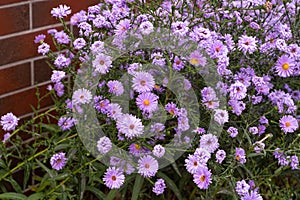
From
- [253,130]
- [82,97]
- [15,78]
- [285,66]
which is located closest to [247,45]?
[285,66]

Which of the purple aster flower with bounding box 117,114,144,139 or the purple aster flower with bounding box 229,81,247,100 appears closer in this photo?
the purple aster flower with bounding box 117,114,144,139

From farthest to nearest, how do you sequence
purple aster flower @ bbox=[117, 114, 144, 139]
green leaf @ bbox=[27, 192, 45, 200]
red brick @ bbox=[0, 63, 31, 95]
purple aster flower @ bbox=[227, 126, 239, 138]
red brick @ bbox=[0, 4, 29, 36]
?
red brick @ bbox=[0, 63, 31, 95] < red brick @ bbox=[0, 4, 29, 36] < green leaf @ bbox=[27, 192, 45, 200] < purple aster flower @ bbox=[227, 126, 239, 138] < purple aster flower @ bbox=[117, 114, 144, 139]

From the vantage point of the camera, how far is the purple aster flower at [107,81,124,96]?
Result: 183 cm

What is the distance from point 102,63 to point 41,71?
667mm

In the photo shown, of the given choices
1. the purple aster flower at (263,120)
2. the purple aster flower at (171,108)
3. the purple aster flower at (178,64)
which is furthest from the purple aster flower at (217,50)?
the purple aster flower at (263,120)

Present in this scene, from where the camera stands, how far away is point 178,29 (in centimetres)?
189

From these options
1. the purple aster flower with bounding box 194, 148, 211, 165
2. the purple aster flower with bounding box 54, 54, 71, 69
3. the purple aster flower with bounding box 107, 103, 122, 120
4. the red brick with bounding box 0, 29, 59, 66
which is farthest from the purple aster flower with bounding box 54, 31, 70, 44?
the purple aster flower with bounding box 194, 148, 211, 165

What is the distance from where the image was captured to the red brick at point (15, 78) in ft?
7.43

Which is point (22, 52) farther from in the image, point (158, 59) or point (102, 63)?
point (158, 59)

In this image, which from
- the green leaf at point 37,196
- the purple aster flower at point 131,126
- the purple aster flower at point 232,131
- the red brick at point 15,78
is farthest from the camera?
the red brick at point 15,78

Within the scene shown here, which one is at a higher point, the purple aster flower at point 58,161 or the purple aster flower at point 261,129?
the purple aster flower at point 261,129

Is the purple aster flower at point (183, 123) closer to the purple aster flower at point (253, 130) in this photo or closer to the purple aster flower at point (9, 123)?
the purple aster flower at point (253, 130)

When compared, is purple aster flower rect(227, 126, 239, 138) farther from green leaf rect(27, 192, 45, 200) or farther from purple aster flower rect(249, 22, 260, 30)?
green leaf rect(27, 192, 45, 200)

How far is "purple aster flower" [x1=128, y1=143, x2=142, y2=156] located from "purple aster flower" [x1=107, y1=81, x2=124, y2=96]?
20cm
